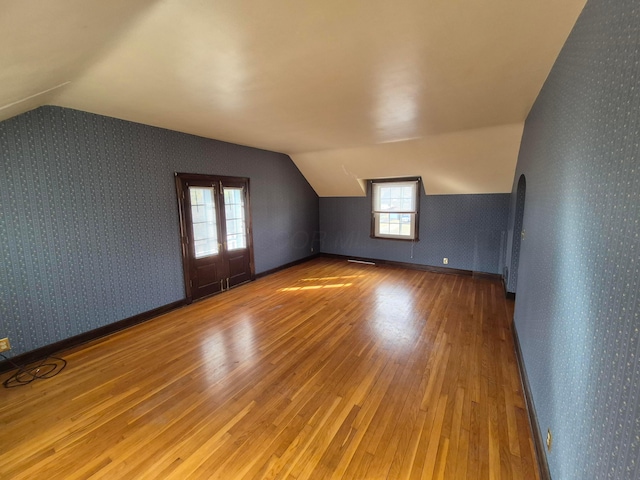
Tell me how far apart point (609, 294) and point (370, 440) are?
1.56m

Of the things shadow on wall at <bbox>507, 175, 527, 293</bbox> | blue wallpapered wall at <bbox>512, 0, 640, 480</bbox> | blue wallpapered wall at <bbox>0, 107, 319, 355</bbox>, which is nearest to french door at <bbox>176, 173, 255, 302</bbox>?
blue wallpapered wall at <bbox>0, 107, 319, 355</bbox>

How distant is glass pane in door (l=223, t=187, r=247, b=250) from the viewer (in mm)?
4789

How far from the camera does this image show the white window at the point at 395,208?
595 centimetres

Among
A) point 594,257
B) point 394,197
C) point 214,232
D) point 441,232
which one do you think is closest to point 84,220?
point 214,232

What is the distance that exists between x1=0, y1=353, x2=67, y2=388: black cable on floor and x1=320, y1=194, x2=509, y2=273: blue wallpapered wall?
5474 millimetres

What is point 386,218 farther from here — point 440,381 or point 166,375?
point 166,375

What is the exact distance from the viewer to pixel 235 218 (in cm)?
495

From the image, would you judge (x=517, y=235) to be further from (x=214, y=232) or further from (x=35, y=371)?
(x=35, y=371)

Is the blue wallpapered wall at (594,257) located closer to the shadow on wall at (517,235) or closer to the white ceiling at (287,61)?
the white ceiling at (287,61)

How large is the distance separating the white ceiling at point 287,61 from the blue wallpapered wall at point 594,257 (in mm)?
454

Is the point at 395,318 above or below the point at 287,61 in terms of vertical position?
below

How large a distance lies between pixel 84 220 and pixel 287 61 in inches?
112

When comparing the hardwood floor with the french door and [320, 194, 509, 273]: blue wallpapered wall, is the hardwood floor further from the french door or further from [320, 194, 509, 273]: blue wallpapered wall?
[320, 194, 509, 273]: blue wallpapered wall

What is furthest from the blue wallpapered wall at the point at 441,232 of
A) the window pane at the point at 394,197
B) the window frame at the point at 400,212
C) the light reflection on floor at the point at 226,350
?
the light reflection on floor at the point at 226,350
